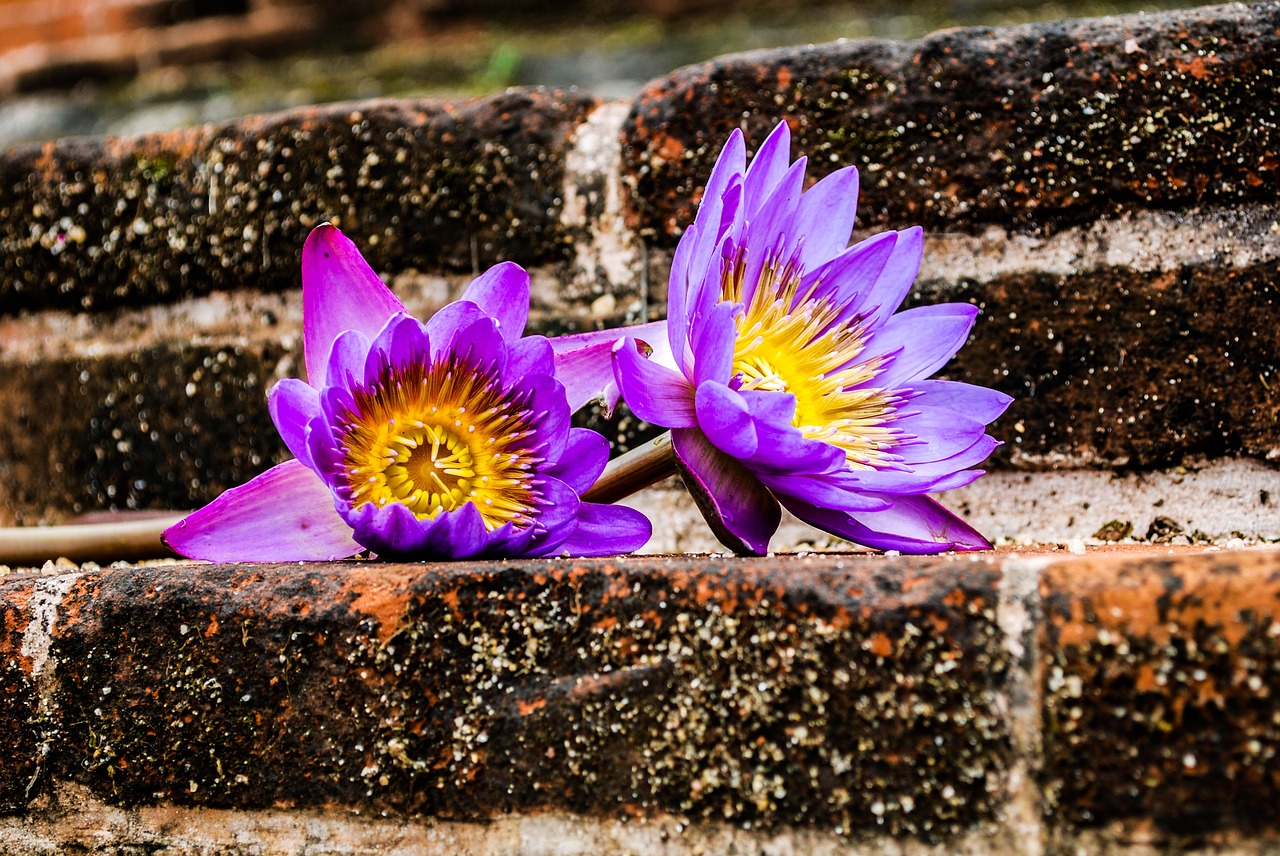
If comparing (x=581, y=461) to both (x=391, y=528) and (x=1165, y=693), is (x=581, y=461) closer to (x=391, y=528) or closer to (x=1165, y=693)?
(x=391, y=528)

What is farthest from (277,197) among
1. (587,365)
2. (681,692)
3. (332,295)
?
(681,692)

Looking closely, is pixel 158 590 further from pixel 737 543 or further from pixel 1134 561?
pixel 1134 561

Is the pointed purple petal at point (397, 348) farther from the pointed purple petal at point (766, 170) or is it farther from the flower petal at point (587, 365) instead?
the pointed purple petal at point (766, 170)

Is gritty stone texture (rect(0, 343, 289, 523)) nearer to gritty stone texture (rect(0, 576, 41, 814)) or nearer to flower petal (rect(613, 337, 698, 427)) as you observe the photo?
gritty stone texture (rect(0, 576, 41, 814))

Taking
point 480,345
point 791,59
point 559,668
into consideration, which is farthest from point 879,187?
point 559,668

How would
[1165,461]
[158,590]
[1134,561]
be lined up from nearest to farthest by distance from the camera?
[1134,561]
[158,590]
[1165,461]

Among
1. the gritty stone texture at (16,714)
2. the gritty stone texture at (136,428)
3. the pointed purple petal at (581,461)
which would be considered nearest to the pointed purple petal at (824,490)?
the pointed purple petal at (581,461)

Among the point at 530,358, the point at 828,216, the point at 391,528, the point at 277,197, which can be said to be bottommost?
the point at 391,528
